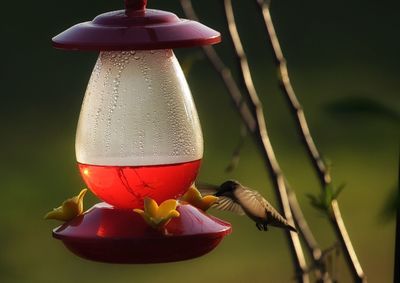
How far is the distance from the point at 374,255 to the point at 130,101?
6.07 metres

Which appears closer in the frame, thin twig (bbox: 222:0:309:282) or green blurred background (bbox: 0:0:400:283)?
thin twig (bbox: 222:0:309:282)

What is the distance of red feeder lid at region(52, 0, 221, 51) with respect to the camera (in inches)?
96.5

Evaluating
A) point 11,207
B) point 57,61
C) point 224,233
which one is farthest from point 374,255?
point 224,233

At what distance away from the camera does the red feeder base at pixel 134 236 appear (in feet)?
8.19

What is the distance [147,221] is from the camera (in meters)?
2.50

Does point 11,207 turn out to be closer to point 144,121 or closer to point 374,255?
point 374,255

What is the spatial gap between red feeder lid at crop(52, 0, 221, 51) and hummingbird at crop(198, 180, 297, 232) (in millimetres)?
798

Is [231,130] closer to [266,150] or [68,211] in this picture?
[266,150]

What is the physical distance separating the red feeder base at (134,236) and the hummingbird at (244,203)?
62 cm

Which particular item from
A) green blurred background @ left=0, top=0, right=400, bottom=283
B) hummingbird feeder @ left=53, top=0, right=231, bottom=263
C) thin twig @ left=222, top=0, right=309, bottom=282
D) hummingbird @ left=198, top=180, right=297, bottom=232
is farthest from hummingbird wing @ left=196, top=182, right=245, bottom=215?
green blurred background @ left=0, top=0, right=400, bottom=283

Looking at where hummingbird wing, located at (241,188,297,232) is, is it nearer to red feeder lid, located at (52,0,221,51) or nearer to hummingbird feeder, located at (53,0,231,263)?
hummingbird feeder, located at (53,0,231,263)

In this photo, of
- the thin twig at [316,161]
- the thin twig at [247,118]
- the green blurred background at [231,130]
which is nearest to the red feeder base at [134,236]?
the thin twig at [316,161]

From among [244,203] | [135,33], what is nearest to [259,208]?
[244,203]

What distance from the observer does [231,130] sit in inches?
391
